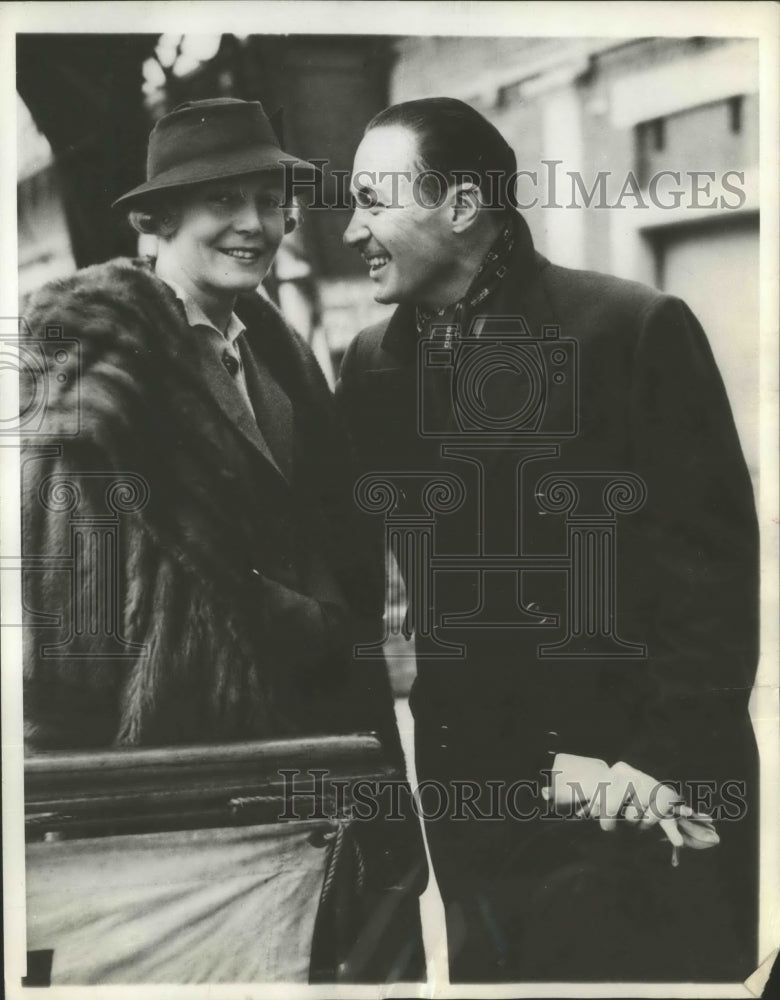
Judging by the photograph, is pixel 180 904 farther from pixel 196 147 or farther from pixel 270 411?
pixel 196 147

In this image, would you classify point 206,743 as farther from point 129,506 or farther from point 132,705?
point 129,506

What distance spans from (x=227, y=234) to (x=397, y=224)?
0.32 meters

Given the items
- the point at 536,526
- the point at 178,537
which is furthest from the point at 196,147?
the point at 536,526

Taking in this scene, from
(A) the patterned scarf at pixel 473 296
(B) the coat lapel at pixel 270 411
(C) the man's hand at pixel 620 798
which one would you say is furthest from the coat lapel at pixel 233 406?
(C) the man's hand at pixel 620 798

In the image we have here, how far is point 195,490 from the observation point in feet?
6.43

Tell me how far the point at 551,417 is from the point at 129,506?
825 millimetres

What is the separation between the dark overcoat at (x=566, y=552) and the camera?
197 cm

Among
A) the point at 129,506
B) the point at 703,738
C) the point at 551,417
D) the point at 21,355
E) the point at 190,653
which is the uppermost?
the point at 21,355

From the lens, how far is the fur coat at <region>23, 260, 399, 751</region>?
1.96m

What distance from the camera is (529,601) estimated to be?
1.98 meters

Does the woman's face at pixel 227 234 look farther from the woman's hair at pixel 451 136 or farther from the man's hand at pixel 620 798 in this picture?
the man's hand at pixel 620 798

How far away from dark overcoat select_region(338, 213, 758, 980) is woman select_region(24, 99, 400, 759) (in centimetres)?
14

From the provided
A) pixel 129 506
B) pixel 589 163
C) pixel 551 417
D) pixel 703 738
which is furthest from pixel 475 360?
pixel 703 738

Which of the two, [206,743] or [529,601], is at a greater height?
[529,601]
